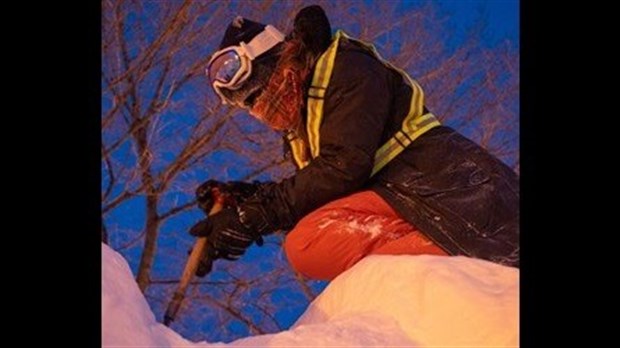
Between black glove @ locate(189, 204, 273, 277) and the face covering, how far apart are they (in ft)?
0.72

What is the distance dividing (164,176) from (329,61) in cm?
122

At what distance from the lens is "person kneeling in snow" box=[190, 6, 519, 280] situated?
7.26 feet

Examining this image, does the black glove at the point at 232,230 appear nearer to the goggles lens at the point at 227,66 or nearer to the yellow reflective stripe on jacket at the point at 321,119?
the yellow reflective stripe on jacket at the point at 321,119

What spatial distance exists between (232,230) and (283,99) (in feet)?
1.07

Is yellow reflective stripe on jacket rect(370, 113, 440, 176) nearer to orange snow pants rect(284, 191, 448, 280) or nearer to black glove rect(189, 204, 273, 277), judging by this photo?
orange snow pants rect(284, 191, 448, 280)

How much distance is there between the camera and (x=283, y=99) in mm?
2324

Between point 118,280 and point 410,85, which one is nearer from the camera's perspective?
point 118,280

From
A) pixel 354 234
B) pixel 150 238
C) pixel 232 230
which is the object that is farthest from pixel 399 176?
pixel 150 238

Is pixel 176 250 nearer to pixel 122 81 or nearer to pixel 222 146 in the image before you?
pixel 222 146

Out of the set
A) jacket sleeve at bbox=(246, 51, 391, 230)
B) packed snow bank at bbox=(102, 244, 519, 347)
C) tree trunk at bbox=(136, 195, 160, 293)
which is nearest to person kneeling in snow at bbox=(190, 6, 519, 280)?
jacket sleeve at bbox=(246, 51, 391, 230)
